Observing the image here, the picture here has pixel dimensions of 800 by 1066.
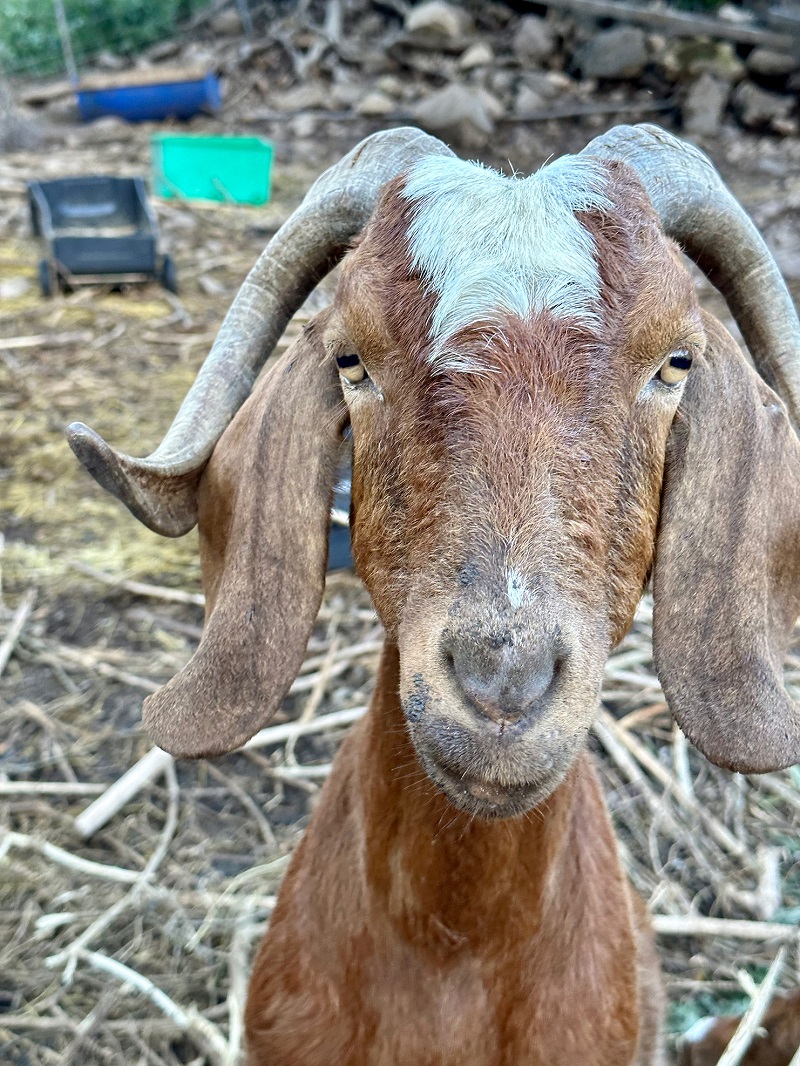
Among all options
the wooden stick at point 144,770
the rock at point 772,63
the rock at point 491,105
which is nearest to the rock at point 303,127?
the rock at point 491,105

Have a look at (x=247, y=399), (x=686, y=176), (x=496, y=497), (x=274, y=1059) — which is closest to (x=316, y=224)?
(x=247, y=399)

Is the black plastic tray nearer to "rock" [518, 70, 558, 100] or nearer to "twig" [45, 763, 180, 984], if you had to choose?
"twig" [45, 763, 180, 984]

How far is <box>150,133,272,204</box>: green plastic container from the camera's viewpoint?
34.3 feet

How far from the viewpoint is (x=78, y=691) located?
465cm

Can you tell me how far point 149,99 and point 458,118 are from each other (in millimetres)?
4495

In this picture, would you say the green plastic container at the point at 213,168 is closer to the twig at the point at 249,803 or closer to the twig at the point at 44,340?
the twig at the point at 44,340

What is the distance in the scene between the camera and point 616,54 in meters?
13.0

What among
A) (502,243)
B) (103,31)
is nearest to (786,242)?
(502,243)

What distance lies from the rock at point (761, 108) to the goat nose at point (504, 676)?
37.8ft

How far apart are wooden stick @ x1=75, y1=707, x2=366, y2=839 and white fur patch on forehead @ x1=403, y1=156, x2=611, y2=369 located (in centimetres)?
Result: 244

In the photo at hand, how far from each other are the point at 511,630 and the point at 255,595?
36.7 inches

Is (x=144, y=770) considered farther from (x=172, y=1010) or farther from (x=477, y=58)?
A: (x=477, y=58)

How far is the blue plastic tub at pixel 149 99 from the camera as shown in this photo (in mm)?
13789

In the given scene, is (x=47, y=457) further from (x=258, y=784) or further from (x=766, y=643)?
(x=766, y=643)
